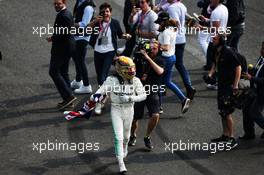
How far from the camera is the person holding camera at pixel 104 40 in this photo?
453 inches

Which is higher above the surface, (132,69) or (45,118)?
(132,69)

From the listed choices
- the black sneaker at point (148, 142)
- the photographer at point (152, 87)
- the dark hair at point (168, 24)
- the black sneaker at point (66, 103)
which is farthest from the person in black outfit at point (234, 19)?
the black sneaker at point (148, 142)

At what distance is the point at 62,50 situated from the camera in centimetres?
1158

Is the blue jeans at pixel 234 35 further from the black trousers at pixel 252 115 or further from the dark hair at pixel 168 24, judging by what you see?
the black trousers at pixel 252 115

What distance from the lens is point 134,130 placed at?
34.0 feet

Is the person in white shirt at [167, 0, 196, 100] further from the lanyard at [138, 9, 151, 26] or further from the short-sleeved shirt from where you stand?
the short-sleeved shirt

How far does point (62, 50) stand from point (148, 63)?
2115mm

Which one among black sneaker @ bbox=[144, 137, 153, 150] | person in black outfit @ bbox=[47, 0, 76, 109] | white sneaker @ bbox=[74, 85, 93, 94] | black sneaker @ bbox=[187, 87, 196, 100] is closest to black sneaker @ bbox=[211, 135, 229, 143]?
black sneaker @ bbox=[144, 137, 153, 150]

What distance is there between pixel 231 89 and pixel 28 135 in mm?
3348

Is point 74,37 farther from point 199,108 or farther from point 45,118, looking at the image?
point 199,108

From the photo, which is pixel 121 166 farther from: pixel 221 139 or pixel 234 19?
pixel 234 19

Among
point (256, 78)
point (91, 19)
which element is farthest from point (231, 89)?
point (91, 19)

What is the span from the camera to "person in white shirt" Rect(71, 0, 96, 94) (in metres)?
11.9

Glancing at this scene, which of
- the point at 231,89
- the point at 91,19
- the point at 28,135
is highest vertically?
the point at 91,19
